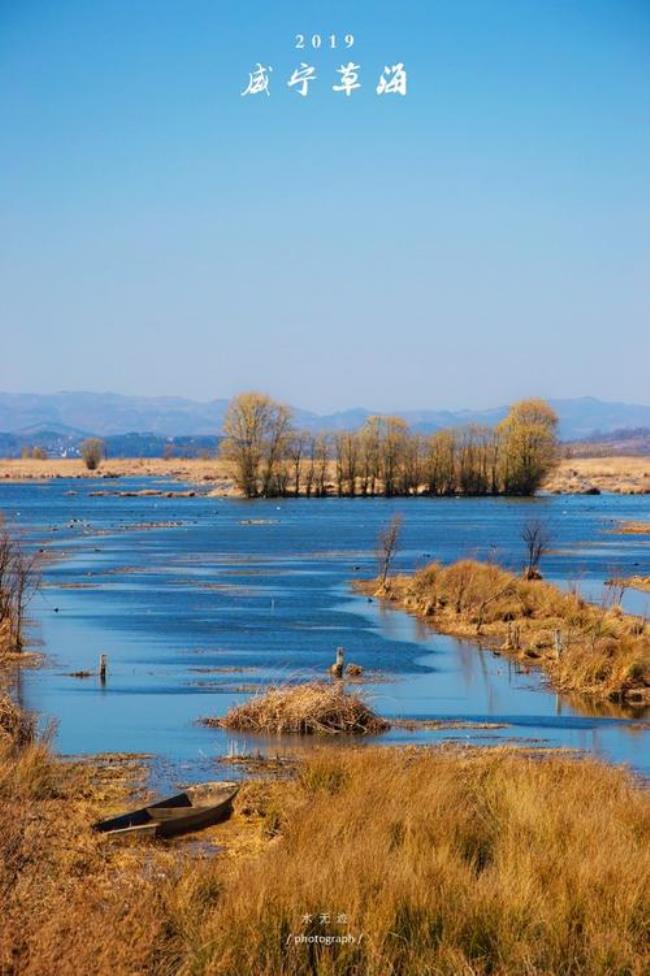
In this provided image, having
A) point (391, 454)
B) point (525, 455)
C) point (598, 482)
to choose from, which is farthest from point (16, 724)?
point (598, 482)

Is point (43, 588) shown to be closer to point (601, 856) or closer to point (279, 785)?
point (279, 785)

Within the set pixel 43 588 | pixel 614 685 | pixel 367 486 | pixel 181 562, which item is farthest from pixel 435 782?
pixel 367 486

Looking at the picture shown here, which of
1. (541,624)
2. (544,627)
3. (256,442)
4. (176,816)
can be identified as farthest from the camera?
(256,442)

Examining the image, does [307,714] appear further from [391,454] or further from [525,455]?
[391,454]

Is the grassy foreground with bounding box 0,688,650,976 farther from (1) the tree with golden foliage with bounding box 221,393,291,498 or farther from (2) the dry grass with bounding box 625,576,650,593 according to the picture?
(1) the tree with golden foliage with bounding box 221,393,291,498

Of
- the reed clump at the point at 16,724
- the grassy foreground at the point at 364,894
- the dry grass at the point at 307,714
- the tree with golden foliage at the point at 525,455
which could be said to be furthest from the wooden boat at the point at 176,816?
the tree with golden foliage at the point at 525,455

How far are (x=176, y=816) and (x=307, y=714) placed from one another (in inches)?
316

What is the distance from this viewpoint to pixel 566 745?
23531mm

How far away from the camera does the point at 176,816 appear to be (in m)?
16.8

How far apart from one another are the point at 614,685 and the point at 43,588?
27497 millimetres

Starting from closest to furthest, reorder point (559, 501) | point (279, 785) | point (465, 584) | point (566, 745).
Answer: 1. point (279, 785)
2. point (566, 745)
3. point (465, 584)
4. point (559, 501)

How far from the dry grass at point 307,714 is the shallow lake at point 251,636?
0.66m

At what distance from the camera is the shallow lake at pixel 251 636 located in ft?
82.6

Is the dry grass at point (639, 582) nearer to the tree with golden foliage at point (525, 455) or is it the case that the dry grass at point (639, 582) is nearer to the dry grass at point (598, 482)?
the tree with golden foliage at point (525, 455)
